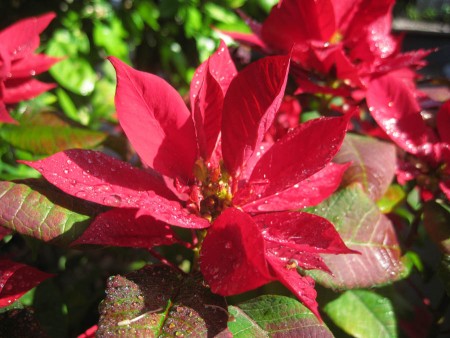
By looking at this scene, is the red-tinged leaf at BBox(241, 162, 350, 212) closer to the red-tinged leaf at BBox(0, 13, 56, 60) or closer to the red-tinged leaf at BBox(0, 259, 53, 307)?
the red-tinged leaf at BBox(0, 259, 53, 307)

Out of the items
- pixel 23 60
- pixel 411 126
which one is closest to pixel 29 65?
pixel 23 60

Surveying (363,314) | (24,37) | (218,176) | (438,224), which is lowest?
(363,314)

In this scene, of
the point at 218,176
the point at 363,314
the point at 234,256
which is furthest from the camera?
the point at 363,314

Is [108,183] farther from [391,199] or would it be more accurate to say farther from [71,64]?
[71,64]

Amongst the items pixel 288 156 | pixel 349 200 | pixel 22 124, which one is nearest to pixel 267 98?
pixel 288 156

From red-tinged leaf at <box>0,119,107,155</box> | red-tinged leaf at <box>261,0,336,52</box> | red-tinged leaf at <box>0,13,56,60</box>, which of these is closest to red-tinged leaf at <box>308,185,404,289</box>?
red-tinged leaf at <box>261,0,336,52</box>

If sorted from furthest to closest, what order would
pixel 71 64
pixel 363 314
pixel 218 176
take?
1. pixel 71 64
2. pixel 363 314
3. pixel 218 176

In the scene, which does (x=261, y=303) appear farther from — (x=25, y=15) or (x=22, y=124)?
(x=25, y=15)
